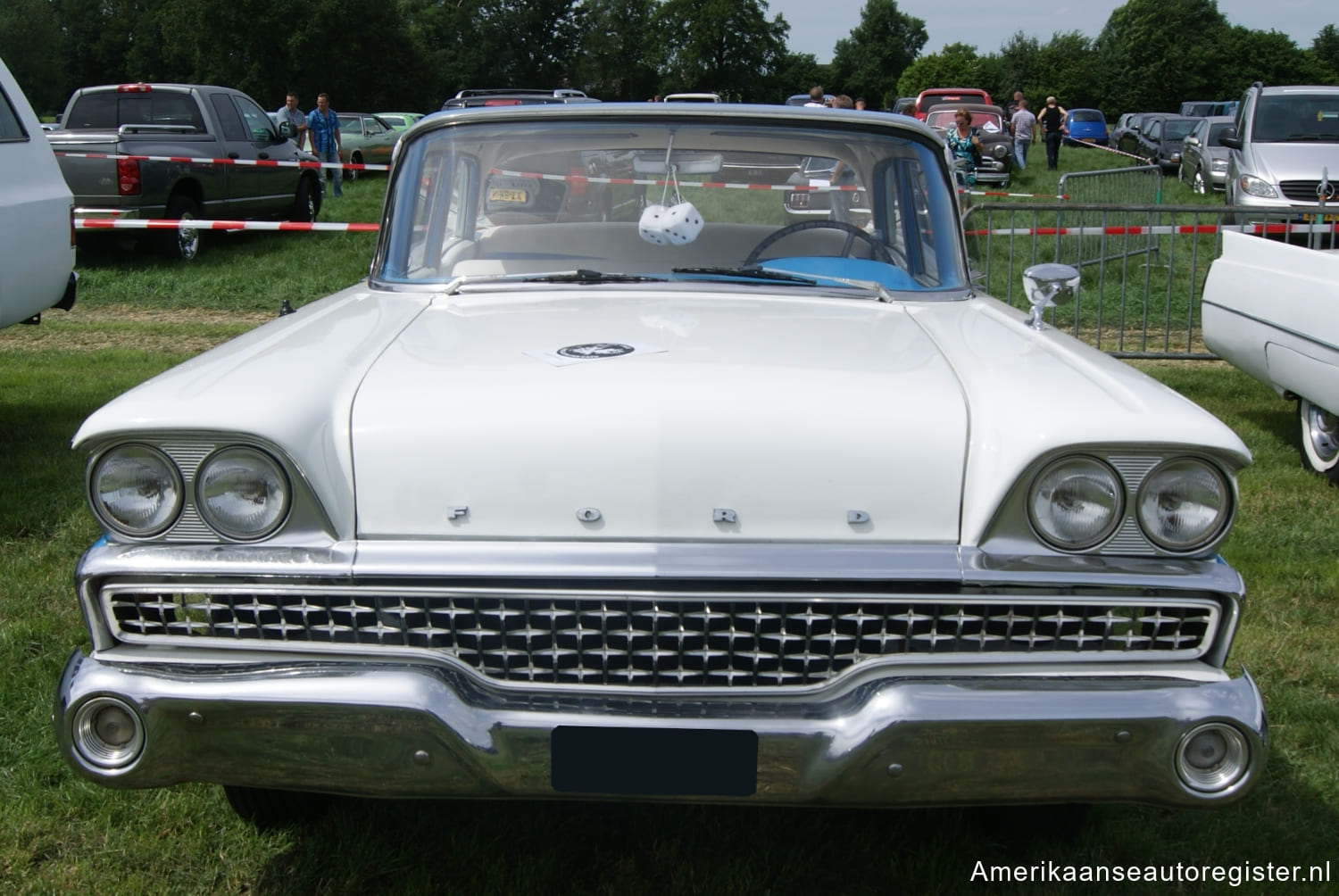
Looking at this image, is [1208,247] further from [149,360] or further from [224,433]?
[224,433]

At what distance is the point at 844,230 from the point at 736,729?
1843 millimetres

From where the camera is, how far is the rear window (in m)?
14.1

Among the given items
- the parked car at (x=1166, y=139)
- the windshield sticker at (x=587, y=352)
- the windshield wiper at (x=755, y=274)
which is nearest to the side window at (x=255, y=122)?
the windshield wiper at (x=755, y=274)

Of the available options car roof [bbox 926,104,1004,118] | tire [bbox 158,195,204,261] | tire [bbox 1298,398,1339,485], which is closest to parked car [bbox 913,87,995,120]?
car roof [bbox 926,104,1004,118]

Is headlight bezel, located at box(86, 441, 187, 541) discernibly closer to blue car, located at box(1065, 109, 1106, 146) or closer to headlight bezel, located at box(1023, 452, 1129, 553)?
headlight bezel, located at box(1023, 452, 1129, 553)

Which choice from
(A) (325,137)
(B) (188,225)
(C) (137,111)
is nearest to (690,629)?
(B) (188,225)

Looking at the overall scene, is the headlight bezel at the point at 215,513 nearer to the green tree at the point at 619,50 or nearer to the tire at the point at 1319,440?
A: the tire at the point at 1319,440

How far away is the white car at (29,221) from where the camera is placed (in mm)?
5793

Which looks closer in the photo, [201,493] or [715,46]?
[201,493]

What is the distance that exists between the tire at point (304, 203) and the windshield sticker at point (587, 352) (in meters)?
14.2

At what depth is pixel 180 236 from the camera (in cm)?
1316

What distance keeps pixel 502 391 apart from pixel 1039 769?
45.3 inches

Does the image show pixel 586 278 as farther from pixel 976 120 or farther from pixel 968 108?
pixel 968 108

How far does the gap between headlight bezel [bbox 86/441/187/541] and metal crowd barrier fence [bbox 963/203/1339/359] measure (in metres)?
5.89
